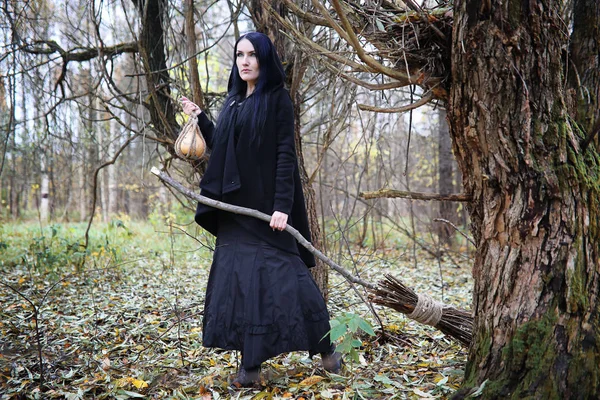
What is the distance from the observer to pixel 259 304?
2.61 metres

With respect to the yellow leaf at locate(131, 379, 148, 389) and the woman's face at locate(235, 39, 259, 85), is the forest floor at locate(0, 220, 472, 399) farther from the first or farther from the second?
the woman's face at locate(235, 39, 259, 85)

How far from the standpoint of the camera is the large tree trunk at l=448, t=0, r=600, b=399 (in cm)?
185

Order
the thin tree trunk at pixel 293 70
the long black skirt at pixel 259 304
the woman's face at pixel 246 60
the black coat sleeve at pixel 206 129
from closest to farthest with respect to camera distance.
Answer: the long black skirt at pixel 259 304 → the woman's face at pixel 246 60 → the black coat sleeve at pixel 206 129 → the thin tree trunk at pixel 293 70

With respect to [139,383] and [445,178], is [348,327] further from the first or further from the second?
[445,178]

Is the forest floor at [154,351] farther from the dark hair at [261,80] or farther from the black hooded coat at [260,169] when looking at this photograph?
the dark hair at [261,80]

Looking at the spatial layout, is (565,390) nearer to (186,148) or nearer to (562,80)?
(562,80)

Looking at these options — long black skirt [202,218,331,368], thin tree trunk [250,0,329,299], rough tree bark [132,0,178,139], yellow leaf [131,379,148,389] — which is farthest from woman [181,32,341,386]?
rough tree bark [132,0,178,139]

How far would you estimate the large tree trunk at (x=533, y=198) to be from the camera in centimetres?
185

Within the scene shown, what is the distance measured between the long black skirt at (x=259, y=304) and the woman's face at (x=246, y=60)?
0.79m

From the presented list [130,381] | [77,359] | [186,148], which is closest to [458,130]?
[186,148]

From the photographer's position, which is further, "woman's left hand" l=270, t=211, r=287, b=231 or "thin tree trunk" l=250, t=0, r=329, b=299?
"thin tree trunk" l=250, t=0, r=329, b=299

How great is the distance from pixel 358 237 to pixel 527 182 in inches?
255

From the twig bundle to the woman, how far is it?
0.33 m

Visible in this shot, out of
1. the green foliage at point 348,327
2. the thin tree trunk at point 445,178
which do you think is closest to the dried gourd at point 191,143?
the green foliage at point 348,327
